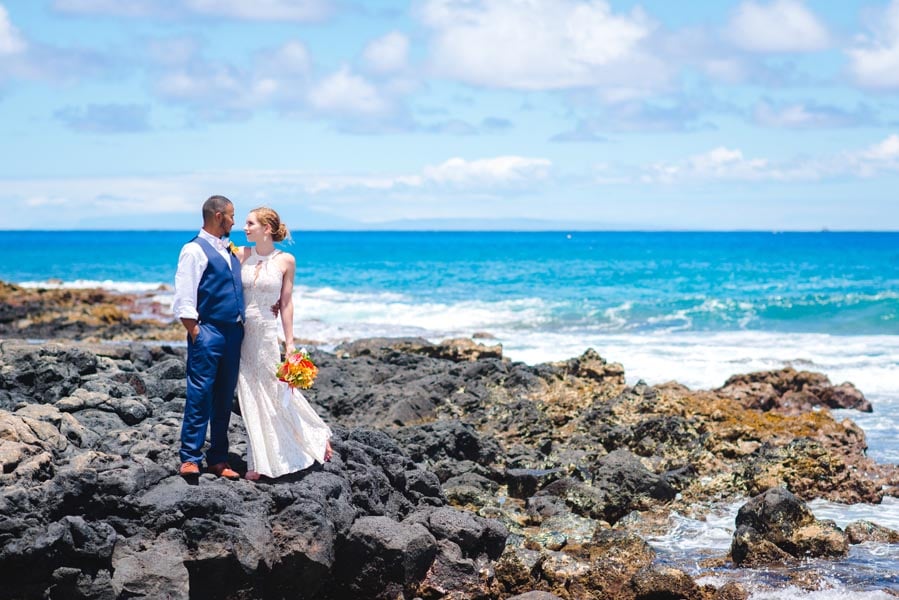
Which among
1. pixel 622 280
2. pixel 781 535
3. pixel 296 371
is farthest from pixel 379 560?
pixel 622 280

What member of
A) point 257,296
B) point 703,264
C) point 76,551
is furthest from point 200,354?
point 703,264

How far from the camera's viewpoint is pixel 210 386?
805 centimetres

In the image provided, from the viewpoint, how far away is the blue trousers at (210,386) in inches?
315

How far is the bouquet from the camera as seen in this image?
8242 mm

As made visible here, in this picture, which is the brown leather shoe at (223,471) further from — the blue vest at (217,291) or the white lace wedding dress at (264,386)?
the blue vest at (217,291)

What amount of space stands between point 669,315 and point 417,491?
3115 cm

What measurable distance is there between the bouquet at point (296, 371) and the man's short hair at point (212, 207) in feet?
3.99

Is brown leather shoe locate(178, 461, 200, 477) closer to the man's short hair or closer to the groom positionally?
the groom

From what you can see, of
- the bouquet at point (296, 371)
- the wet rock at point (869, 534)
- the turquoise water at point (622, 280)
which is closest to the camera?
the bouquet at point (296, 371)

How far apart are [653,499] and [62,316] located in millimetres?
21941

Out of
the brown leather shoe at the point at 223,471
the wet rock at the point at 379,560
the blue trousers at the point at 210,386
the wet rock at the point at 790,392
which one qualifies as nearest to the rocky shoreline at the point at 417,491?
the wet rock at the point at 379,560

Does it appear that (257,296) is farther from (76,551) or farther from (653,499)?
(653,499)

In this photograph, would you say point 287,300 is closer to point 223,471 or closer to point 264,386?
point 264,386

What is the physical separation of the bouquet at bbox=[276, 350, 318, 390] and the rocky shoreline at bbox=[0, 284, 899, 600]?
30.1 inches
